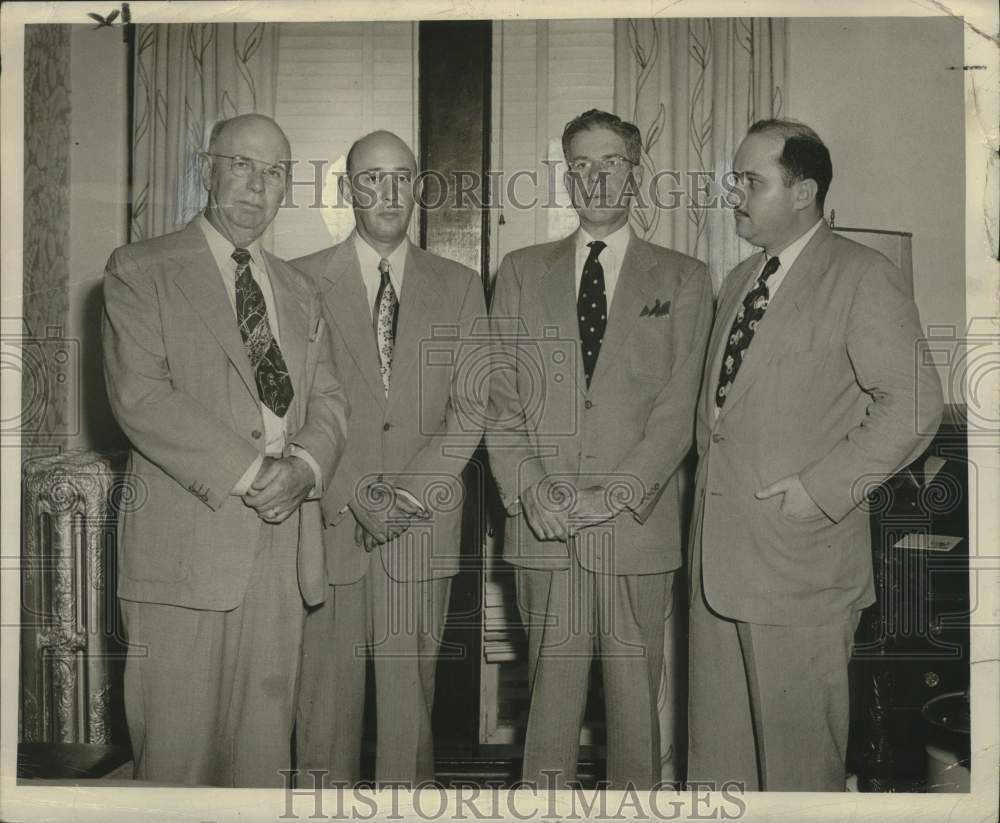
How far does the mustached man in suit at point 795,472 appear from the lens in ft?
7.97

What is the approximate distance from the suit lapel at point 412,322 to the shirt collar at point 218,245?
342 mm

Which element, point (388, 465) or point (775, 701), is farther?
point (388, 465)

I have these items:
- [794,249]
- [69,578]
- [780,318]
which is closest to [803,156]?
[794,249]

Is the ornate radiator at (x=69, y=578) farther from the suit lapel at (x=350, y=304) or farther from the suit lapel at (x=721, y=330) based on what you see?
the suit lapel at (x=721, y=330)

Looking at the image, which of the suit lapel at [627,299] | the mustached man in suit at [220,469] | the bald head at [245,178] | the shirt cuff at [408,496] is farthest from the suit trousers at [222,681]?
the suit lapel at [627,299]

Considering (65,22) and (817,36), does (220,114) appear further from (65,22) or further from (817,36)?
(817,36)

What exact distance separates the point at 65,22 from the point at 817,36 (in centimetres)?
173

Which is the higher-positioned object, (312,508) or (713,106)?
(713,106)

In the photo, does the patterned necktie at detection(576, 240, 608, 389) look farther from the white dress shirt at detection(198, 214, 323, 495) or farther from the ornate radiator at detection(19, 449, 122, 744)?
the ornate radiator at detection(19, 449, 122, 744)

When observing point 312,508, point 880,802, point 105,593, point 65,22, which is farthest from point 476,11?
point 880,802

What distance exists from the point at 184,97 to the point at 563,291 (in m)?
0.99

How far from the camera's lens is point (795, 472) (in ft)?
8.02

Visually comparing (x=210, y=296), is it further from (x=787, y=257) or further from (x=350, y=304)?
(x=787, y=257)

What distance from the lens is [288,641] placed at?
8.34 ft
